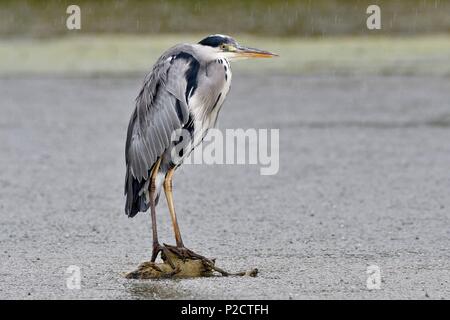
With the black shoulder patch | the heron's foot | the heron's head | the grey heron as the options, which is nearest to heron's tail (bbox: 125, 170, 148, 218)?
the grey heron

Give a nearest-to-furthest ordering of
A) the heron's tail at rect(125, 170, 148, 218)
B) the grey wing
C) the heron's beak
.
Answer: the grey wing, the heron's beak, the heron's tail at rect(125, 170, 148, 218)

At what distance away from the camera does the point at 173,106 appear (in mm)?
7047

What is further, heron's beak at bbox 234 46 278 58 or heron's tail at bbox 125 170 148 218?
heron's tail at bbox 125 170 148 218

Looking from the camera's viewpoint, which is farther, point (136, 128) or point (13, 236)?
point (13, 236)

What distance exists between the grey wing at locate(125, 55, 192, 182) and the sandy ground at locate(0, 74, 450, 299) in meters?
0.69

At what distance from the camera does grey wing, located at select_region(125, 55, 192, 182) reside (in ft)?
23.0

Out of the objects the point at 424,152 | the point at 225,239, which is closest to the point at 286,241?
the point at 225,239

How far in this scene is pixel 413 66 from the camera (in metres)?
18.8

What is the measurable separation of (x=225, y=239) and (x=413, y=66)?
37.2 ft

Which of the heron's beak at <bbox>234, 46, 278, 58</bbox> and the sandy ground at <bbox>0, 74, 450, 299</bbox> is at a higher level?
the heron's beak at <bbox>234, 46, 278, 58</bbox>

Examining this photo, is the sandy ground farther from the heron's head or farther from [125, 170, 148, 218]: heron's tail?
the heron's head

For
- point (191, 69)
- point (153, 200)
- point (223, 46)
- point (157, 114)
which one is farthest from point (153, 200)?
point (223, 46)

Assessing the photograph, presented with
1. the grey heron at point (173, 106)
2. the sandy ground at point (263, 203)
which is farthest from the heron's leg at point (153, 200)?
the sandy ground at point (263, 203)
